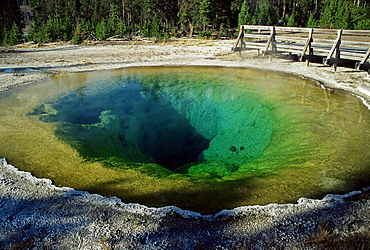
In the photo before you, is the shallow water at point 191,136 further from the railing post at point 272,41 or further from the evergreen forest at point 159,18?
the evergreen forest at point 159,18

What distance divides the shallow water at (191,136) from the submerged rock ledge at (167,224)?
1.09 ft

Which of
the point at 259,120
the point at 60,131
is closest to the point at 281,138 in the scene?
the point at 259,120

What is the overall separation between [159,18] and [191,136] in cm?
4690

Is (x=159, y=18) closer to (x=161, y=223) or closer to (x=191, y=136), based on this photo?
(x=191, y=136)

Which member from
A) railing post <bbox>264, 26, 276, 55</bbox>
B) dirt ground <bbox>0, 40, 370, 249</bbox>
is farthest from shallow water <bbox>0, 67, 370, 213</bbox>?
railing post <bbox>264, 26, 276, 55</bbox>

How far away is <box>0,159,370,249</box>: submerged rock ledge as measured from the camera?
3.16m

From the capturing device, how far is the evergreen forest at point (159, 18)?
35.8 m

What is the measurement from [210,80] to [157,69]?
151 inches

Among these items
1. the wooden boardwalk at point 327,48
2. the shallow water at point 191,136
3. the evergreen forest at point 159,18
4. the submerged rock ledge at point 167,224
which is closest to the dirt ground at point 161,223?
the submerged rock ledge at point 167,224

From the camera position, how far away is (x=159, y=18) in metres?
51.2

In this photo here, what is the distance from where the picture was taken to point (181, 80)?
1308 centimetres

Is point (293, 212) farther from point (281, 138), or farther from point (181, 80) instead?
point (181, 80)

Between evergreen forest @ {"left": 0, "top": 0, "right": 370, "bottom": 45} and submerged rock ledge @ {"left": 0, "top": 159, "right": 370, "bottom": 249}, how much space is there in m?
32.0

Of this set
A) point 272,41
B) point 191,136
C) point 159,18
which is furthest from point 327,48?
point 159,18
